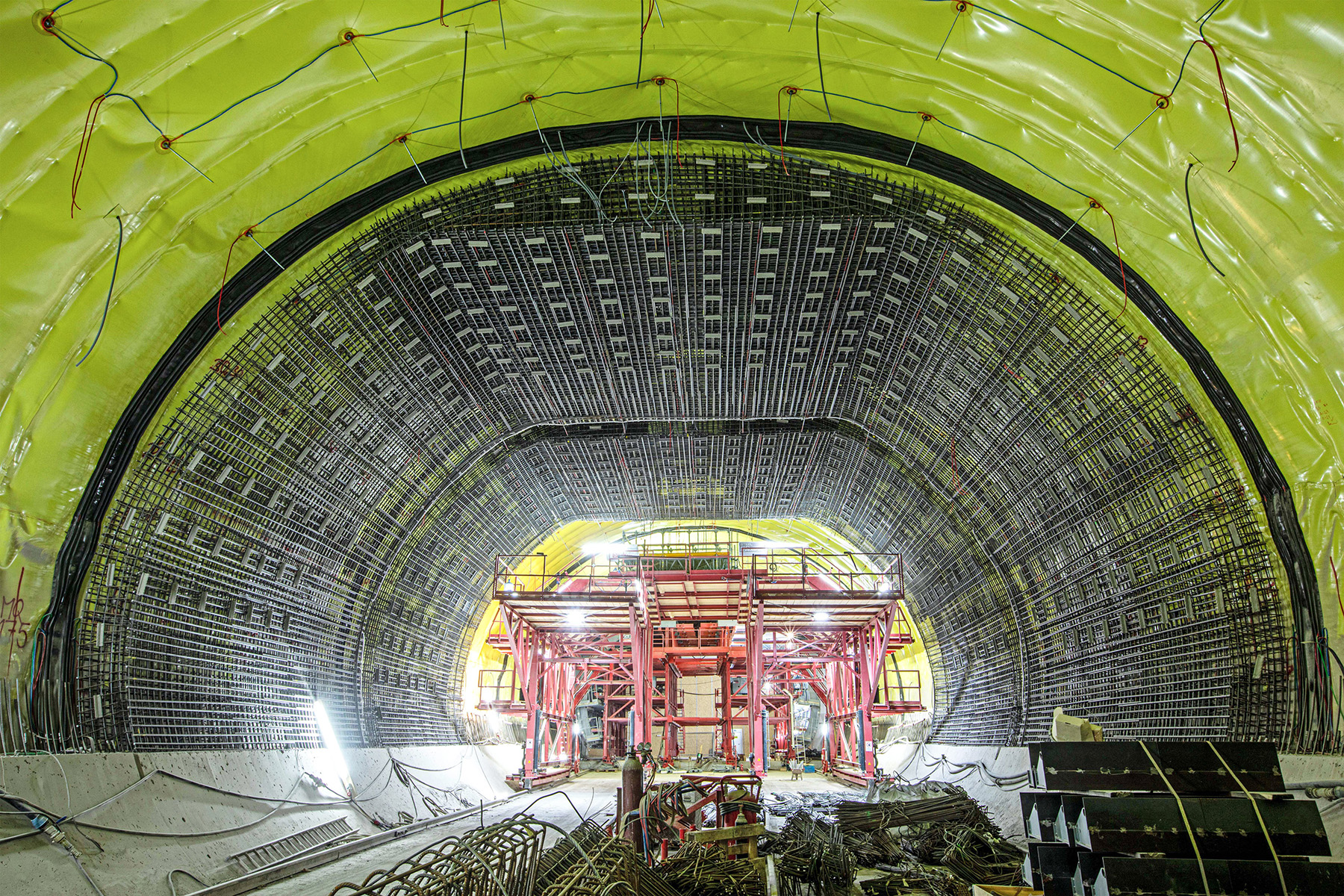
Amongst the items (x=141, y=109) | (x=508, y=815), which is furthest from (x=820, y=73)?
(x=508, y=815)

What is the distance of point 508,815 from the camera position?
1391 centimetres

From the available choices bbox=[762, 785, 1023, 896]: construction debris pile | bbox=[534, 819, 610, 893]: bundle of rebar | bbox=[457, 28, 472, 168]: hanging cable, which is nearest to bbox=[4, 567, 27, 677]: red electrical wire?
bbox=[534, 819, 610, 893]: bundle of rebar

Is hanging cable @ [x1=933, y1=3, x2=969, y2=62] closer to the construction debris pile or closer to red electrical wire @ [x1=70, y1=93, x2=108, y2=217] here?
red electrical wire @ [x1=70, y1=93, x2=108, y2=217]

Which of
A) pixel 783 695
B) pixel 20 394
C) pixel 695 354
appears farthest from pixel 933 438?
pixel 783 695

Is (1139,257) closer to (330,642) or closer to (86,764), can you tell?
(86,764)

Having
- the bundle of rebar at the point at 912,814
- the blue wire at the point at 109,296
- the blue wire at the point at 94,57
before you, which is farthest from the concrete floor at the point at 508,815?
the blue wire at the point at 94,57

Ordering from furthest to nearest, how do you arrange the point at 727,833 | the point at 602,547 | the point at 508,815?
the point at 602,547 → the point at 508,815 → the point at 727,833

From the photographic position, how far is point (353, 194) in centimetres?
835

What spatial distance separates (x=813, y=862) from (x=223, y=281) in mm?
8106

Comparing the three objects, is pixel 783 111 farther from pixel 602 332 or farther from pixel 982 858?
pixel 982 858

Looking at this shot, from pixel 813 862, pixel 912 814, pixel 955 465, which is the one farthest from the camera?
pixel 955 465

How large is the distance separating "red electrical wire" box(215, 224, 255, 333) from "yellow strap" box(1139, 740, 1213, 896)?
8.63m

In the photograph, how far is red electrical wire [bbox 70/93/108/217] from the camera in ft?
19.0

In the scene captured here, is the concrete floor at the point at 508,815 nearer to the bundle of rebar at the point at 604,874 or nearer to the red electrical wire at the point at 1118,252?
the bundle of rebar at the point at 604,874
